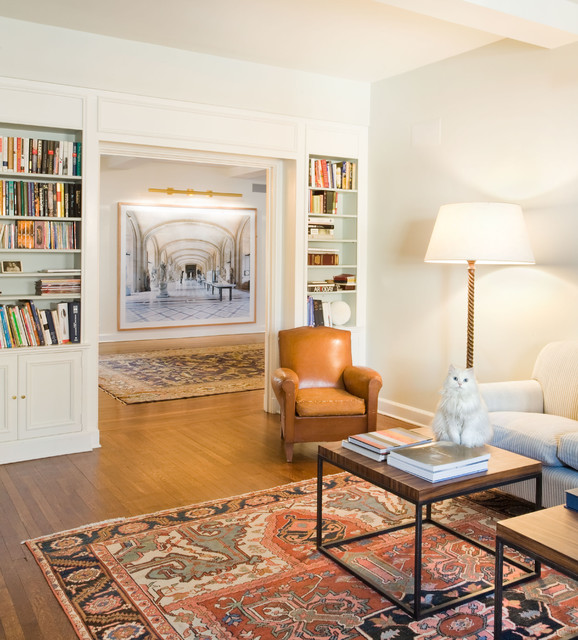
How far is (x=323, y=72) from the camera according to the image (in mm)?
5367

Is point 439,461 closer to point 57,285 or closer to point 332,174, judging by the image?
point 57,285

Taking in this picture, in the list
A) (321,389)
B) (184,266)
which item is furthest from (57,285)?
(184,266)

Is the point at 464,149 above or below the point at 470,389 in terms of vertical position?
above

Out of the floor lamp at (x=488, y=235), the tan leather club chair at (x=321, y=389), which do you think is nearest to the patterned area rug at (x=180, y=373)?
the tan leather club chair at (x=321, y=389)

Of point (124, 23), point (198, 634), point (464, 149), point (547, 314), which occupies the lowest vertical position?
point (198, 634)

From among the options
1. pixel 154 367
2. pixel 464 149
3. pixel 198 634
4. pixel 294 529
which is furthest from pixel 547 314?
pixel 154 367

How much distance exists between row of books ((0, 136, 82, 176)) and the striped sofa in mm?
3151

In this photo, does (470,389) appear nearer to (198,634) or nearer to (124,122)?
(198,634)

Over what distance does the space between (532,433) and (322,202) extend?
3.03 m

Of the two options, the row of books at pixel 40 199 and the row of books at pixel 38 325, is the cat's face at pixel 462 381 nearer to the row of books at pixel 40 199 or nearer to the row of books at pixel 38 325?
the row of books at pixel 38 325

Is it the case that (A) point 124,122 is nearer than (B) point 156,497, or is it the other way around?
(B) point 156,497

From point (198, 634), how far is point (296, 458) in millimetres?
2195

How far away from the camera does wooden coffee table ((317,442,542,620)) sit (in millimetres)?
2479

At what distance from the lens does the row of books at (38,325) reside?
436 cm
